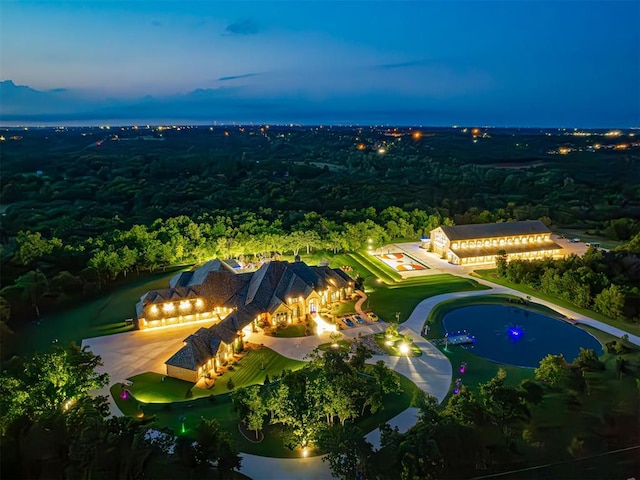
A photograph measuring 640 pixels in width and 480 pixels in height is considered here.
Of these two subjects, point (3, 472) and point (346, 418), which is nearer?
point (3, 472)

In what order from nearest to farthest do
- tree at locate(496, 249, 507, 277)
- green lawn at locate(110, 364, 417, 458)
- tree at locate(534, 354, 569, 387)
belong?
green lawn at locate(110, 364, 417, 458)
tree at locate(534, 354, 569, 387)
tree at locate(496, 249, 507, 277)

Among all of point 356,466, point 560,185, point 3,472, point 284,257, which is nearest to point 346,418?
point 356,466

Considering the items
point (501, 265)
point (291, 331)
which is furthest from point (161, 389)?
point (501, 265)

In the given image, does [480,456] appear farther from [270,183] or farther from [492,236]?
[270,183]

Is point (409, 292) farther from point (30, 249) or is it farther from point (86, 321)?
point (30, 249)

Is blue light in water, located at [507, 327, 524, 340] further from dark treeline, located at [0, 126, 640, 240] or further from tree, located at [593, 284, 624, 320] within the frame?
Result: dark treeline, located at [0, 126, 640, 240]

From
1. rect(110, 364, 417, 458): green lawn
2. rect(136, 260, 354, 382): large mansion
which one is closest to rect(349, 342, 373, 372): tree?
rect(110, 364, 417, 458): green lawn
